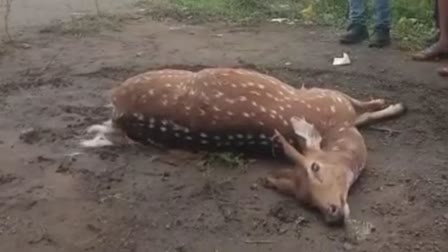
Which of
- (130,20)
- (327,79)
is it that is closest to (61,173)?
(327,79)

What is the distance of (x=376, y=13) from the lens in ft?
23.9

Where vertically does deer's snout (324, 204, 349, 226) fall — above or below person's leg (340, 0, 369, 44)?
above

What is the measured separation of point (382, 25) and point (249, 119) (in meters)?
2.99

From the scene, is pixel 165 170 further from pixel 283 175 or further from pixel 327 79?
pixel 327 79

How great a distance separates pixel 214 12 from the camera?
8.88m

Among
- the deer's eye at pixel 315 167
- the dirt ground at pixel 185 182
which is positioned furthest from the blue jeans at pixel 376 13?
the deer's eye at pixel 315 167

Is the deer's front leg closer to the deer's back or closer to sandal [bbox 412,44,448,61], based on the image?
the deer's back

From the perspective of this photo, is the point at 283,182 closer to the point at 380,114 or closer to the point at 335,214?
the point at 335,214

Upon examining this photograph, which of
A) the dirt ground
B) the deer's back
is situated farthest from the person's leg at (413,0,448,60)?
the deer's back

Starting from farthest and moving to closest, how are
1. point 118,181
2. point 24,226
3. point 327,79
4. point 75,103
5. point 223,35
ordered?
point 223,35 → point 327,79 → point 75,103 → point 118,181 → point 24,226

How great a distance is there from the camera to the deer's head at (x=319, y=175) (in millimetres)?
4090

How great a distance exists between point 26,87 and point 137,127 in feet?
5.60

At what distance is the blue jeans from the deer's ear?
112 inches

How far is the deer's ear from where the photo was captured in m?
4.50
